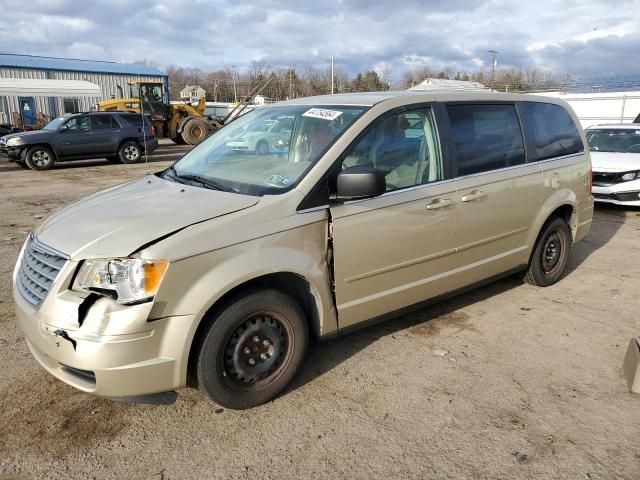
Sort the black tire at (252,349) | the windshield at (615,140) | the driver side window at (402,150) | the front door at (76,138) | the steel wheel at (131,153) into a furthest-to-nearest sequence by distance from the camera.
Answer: the steel wheel at (131,153) < the front door at (76,138) < the windshield at (615,140) < the driver side window at (402,150) < the black tire at (252,349)

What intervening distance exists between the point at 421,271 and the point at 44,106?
125 ft

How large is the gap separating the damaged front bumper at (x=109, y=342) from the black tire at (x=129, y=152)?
52.0ft

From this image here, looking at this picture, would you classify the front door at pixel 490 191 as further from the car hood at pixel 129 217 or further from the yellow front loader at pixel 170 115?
the yellow front loader at pixel 170 115

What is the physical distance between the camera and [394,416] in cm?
297

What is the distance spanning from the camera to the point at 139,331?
2525mm

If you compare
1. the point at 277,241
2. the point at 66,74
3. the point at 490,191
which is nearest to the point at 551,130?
the point at 490,191

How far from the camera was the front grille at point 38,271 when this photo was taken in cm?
271

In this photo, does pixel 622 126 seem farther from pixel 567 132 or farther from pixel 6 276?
pixel 6 276

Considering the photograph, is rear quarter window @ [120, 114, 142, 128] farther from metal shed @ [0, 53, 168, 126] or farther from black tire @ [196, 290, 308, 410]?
metal shed @ [0, 53, 168, 126]

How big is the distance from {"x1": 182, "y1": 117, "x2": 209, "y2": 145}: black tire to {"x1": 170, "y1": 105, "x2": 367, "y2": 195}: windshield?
823 inches

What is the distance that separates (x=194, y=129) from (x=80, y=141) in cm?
868

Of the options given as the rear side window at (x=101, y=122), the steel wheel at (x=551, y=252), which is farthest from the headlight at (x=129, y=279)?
the rear side window at (x=101, y=122)

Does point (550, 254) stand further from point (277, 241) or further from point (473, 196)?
point (277, 241)

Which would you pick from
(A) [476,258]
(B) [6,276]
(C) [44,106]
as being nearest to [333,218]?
(A) [476,258]
